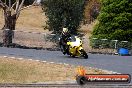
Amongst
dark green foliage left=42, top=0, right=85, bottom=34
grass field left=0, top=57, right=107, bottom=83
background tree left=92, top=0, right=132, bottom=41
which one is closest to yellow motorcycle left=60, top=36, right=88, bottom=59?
grass field left=0, top=57, right=107, bottom=83

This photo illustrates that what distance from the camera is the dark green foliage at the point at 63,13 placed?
36438mm

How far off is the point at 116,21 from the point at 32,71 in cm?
1779

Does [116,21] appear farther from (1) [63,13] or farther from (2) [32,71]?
(2) [32,71]

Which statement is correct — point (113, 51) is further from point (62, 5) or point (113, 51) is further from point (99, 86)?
point (99, 86)

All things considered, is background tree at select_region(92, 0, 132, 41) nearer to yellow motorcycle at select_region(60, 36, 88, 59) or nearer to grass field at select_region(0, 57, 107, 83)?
yellow motorcycle at select_region(60, 36, 88, 59)

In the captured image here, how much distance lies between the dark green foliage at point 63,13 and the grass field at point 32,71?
48.1 ft

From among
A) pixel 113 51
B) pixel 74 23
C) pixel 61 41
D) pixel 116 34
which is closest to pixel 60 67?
pixel 61 41

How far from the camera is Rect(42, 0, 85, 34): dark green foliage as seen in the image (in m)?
36.4

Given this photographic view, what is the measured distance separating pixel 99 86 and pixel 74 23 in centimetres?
2456

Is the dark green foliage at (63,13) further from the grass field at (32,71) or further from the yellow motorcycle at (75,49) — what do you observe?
the grass field at (32,71)

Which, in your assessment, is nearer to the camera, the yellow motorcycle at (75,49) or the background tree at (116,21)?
the yellow motorcycle at (75,49)

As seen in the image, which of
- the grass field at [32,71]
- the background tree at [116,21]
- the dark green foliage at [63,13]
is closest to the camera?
the grass field at [32,71]

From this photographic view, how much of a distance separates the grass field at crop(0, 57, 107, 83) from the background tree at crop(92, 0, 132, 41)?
1423 centimetres

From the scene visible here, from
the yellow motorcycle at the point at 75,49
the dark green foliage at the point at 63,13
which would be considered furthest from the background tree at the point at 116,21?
the yellow motorcycle at the point at 75,49
